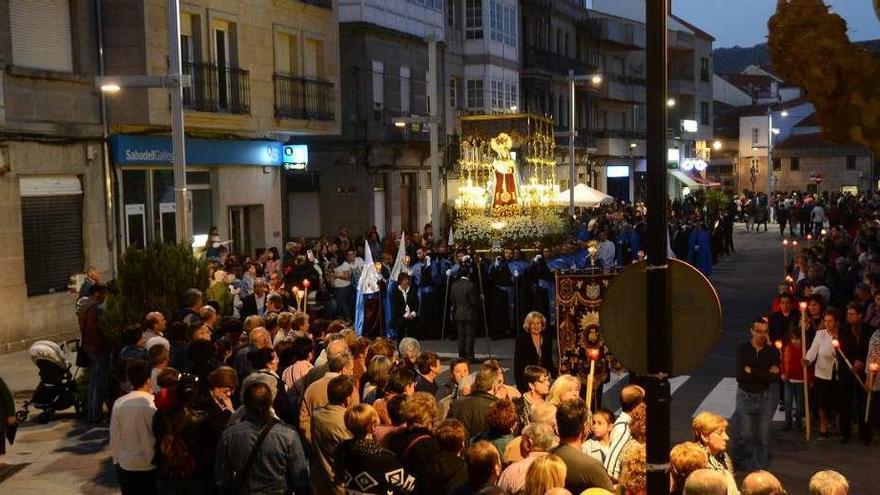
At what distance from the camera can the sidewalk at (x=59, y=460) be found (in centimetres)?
1023

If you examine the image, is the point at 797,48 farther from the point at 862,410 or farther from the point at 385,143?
the point at 385,143

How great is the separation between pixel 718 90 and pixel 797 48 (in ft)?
294

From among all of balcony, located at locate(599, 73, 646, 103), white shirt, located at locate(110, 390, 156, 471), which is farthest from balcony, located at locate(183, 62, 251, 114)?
balcony, located at locate(599, 73, 646, 103)

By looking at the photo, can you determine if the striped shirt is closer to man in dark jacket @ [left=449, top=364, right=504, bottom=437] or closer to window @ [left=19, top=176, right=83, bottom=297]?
man in dark jacket @ [left=449, top=364, right=504, bottom=437]

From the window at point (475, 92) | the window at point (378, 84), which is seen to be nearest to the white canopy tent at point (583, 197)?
the window at point (475, 92)

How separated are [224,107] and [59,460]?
42.8 feet

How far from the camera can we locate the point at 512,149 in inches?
1087

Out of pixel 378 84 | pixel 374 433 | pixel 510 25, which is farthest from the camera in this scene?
pixel 510 25

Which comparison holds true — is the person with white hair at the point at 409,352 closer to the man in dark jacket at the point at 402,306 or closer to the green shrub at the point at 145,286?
the green shrub at the point at 145,286

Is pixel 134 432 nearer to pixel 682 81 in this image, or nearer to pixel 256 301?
pixel 256 301

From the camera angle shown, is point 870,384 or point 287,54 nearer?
point 870,384

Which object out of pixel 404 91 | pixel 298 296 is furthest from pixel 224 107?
pixel 404 91

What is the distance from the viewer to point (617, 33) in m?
58.8

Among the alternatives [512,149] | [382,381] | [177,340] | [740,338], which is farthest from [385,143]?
[382,381]
